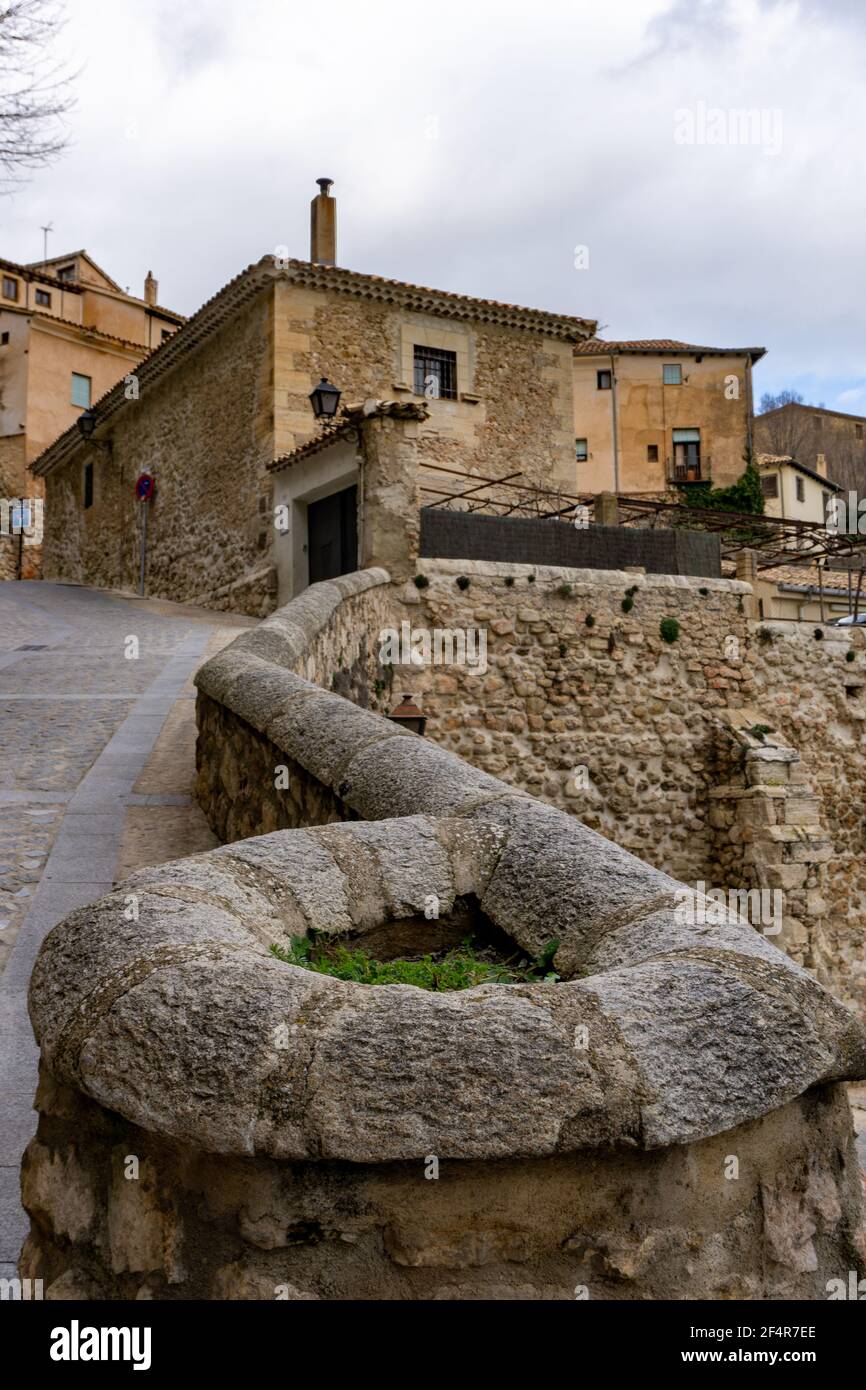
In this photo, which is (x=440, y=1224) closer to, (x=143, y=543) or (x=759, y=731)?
(x=759, y=731)

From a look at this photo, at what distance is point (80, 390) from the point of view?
35.8 m

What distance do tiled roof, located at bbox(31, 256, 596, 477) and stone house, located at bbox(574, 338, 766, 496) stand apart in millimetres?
12838

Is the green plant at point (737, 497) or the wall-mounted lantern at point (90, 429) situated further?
the green plant at point (737, 497)

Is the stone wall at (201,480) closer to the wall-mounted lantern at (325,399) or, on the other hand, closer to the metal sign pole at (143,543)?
the metal sign pole at (143,543)

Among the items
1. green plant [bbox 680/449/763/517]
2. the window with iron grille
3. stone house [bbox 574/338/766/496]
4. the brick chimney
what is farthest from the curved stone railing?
stone house [bbox 574/338/766/496]

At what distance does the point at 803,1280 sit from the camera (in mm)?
2061

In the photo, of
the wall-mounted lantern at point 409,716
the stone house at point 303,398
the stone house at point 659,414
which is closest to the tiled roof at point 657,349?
the stone house at point 659,414

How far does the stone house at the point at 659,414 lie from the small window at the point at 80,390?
605 inches

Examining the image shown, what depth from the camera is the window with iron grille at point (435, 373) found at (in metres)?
20.1

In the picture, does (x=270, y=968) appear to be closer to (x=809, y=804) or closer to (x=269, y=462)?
(x=809, y=804)

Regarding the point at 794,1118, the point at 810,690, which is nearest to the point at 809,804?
the point at 810,690

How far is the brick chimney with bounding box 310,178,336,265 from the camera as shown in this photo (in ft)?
68.8

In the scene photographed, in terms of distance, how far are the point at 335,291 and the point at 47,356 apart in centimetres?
1907

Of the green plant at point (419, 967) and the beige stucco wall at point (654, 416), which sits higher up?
the beige stucco wall at point (654, 416)
